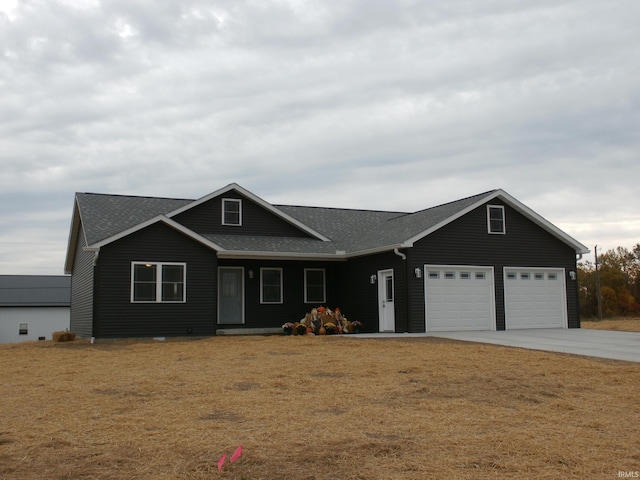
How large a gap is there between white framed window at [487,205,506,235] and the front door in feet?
27.1

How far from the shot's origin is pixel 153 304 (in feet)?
60.3

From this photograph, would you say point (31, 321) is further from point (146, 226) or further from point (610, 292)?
point (610, 292)

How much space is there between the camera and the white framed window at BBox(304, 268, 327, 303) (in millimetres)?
22547

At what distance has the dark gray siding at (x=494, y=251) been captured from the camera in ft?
63.7

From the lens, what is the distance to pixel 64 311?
45219 millimetres

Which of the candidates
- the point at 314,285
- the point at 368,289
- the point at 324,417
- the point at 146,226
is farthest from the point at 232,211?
→ the point at 324,417

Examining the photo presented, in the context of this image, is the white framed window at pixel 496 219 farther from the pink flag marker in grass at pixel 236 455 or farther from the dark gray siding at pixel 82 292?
the pink flag marker in grass at pixel 236 455

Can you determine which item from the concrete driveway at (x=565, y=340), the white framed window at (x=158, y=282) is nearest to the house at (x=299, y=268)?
the white framed window at (x=158, y=282)

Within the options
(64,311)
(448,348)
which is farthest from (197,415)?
(64,311)

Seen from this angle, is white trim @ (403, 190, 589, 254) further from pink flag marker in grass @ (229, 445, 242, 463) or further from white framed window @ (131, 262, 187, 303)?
pink flag marker in grass @ (229, 445, 242, 463)

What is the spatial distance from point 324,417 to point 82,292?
1652cm

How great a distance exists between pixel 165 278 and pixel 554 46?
11.9m

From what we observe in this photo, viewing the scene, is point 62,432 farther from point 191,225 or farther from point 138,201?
point 138,201

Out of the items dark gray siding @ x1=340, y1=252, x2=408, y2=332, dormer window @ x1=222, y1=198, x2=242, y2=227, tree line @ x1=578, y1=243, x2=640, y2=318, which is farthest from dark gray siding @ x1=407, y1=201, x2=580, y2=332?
tree line @ x1=578, y1=243, x2=640, y2=318
